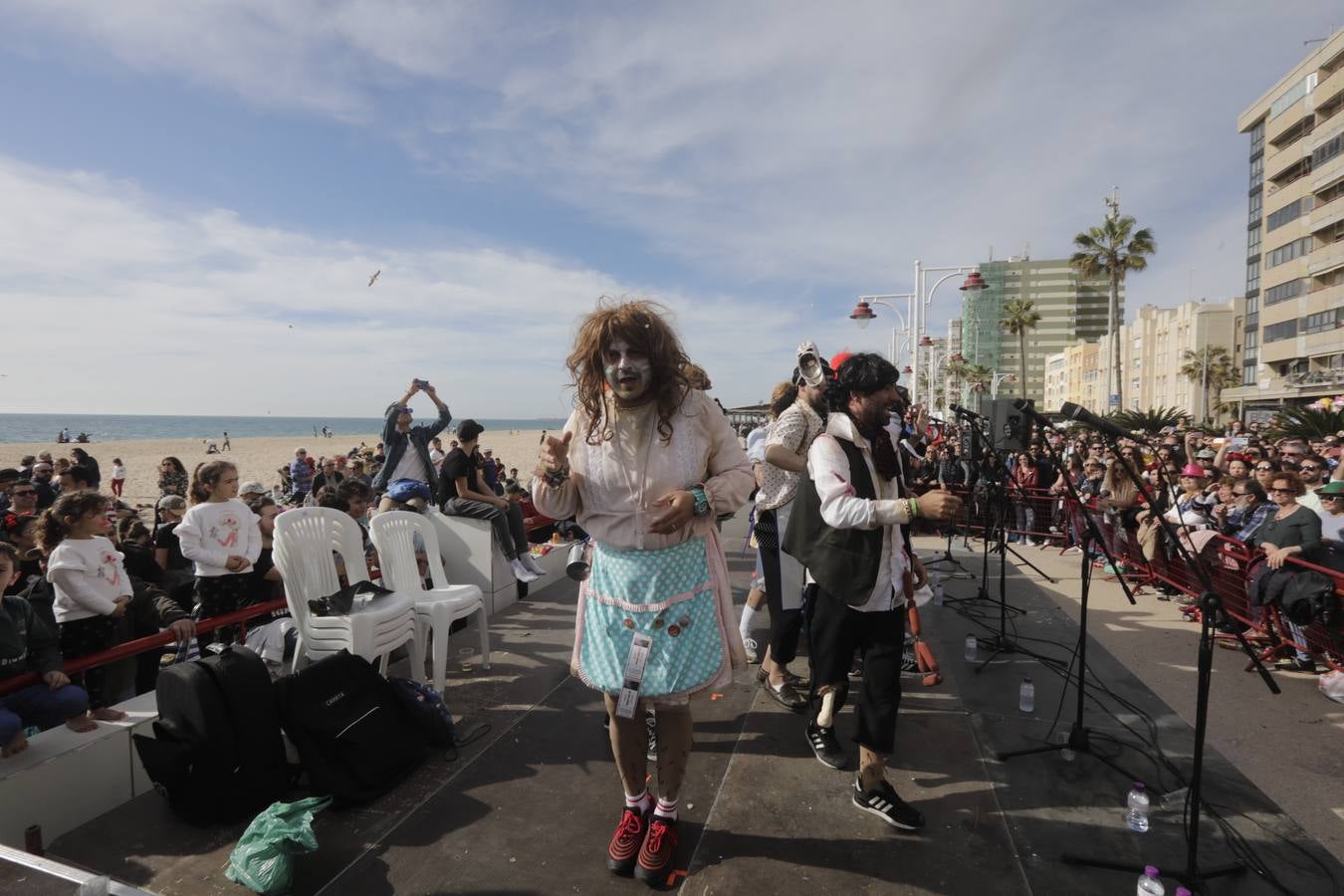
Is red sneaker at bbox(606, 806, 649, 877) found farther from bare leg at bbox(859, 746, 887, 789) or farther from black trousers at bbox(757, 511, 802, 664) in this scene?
black trousers at bbox(757, 511, 802, 664)

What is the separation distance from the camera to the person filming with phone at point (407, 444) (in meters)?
6.51

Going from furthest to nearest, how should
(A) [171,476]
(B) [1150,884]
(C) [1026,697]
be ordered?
(A) [171,476]
(C) [1026,697]
(B) [1150,884]

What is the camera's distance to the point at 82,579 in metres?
3.49

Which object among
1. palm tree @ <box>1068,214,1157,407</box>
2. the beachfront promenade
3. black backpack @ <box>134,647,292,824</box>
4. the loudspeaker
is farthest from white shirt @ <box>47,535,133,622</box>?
palm tree @ <box>1068,214,1157,407</box>

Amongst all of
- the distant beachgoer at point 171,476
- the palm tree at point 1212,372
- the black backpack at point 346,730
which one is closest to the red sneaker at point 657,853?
the black backpack at point 346,730

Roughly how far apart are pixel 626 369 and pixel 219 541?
139 inches

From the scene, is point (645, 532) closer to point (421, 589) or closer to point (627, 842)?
point (627, 842)

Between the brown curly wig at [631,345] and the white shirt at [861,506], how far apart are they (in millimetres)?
710

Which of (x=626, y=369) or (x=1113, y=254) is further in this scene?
(x=1113, y=254)

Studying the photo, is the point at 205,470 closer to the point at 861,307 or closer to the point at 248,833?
the point at 248,833

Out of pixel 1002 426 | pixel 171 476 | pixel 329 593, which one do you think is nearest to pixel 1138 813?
pixel 1002 426

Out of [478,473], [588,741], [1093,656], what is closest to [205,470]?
[478,473]

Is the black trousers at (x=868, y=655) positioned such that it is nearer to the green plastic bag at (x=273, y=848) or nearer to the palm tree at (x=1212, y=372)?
the green plastic bag at (x=273, y=848)

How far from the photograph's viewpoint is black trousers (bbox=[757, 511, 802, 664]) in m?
3.96
